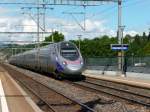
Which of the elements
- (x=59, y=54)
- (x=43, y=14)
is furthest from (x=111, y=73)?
(x=43, y=14)

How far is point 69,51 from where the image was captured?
34.6 m

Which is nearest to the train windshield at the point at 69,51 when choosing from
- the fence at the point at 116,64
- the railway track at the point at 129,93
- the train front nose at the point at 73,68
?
the train front nose at the point at 73,68

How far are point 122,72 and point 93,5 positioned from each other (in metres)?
11.1

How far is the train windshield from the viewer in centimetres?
3425

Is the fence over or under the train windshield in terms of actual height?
under

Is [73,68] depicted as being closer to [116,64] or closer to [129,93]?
[129,93]

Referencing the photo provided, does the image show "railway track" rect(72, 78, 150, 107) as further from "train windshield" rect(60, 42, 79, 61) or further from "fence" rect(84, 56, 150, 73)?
"fence" rect(84, 56, 150, 73)

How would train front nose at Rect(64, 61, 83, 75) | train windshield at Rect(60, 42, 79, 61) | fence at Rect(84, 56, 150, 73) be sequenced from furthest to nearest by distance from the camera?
fence at Rect(84, 56, 150, 73) → train windshield at Rect(60, 42, 79, 61) → train front nose at Rect(64, 61, 83, 75)

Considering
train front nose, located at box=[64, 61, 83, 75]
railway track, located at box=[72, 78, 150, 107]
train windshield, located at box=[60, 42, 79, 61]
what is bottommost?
railway track, located at box=[72, 78, 150, 107]

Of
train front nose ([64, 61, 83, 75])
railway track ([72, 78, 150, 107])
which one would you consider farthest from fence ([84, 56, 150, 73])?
railway track ([72, 78, 150, 107])

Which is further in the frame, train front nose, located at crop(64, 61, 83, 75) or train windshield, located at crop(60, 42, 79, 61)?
train windshield, located at crop(60, 42, 79, 61)

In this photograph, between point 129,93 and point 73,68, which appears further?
point 73,68

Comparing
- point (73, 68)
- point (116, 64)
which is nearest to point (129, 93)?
point (73, 68)

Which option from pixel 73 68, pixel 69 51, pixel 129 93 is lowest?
pixel 129 93
